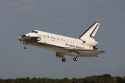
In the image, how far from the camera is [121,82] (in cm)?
4084

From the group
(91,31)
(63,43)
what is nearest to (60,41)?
(63,43)

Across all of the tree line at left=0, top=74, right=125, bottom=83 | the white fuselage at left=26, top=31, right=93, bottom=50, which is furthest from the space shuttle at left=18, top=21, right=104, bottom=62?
the tree line at left=0, top=74, right=125, bottom=83

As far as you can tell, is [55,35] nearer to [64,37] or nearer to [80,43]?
[64,37]

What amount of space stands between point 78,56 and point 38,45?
736 centimetres

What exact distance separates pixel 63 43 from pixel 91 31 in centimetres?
1338

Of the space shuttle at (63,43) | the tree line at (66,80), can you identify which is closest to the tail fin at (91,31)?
the space shuttle at (63,43)

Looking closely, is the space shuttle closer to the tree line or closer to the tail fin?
the tail fin

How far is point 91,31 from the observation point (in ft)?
226

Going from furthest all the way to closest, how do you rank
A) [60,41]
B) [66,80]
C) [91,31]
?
1. [91,31]
2. [60,41]
3. [66,80]

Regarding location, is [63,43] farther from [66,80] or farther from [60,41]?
[66,80]

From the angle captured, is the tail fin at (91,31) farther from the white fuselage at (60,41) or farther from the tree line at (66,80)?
the tree line at (66,80)

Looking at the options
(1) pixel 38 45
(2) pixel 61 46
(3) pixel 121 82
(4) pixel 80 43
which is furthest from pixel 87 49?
(3) pixel 121 82

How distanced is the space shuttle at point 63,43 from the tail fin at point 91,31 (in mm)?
1830

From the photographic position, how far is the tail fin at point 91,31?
2616 inches
